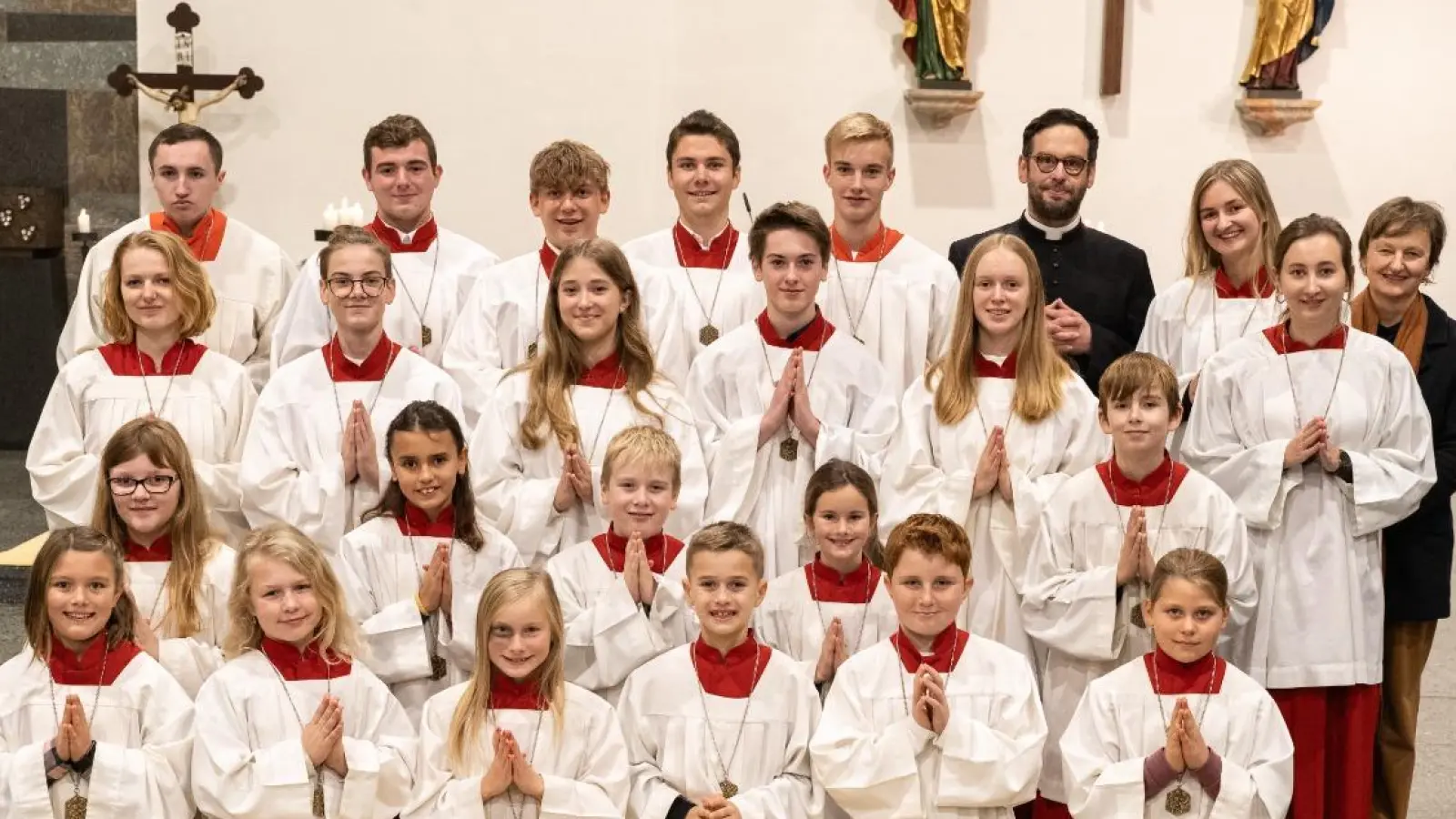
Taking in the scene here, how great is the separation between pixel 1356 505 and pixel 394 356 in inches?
109

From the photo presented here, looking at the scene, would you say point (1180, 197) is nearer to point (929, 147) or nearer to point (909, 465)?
point (929, 147)

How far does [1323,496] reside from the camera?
16.5 feet

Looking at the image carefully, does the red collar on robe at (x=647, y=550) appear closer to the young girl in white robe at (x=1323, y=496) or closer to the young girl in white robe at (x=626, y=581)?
the young girl in white robe at (x=626, y=581)

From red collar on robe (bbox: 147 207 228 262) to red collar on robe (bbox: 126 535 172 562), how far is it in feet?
4.85

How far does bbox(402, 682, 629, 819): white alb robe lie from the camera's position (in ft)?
14.4

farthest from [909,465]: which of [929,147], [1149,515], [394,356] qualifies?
[929,147]

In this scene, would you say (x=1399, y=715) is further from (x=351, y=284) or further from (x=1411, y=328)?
(x=351, y=284)

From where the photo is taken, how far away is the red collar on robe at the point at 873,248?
580cm

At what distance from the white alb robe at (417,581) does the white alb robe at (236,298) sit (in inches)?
50.8

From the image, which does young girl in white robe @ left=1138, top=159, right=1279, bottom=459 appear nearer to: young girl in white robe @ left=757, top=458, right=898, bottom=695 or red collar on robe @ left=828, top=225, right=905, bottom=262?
red collar on robe @ left=828, top=225, right=905, bottom=262

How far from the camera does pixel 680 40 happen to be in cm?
933

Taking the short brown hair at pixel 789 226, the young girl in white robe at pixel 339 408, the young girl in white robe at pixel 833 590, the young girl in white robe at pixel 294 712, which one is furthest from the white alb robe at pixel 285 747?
the short brown hair at pixel 789 226

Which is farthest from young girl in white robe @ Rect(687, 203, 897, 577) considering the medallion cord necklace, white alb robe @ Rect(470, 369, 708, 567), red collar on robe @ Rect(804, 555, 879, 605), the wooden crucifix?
the wooden crucifix

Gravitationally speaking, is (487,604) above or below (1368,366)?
below
